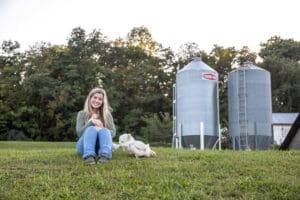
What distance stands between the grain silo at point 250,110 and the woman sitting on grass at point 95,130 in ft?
39.4

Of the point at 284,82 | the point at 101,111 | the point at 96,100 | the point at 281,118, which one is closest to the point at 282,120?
the point at 281,118

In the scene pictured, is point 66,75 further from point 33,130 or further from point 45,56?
point 33,130

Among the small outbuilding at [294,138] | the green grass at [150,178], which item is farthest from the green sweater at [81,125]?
the small outbuilding at [294,138]

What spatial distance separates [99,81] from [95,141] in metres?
25.1

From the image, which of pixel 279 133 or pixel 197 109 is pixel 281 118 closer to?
pixel 279 133

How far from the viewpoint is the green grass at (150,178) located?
479cm

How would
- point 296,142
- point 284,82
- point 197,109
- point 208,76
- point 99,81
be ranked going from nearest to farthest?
point 296,142, point 197,109, point 208,76, point 99,81, point 284,82

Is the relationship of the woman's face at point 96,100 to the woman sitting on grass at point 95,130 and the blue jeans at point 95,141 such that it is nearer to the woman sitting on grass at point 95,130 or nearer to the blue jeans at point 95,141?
the woman sitting on grass at point 95,130

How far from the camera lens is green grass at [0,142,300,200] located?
4.79 metres

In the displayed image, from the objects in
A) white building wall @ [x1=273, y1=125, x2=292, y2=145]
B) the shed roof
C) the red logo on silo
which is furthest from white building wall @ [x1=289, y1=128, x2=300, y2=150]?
white building wall @ [x1=273, y1=125, x2=292, y2=145]

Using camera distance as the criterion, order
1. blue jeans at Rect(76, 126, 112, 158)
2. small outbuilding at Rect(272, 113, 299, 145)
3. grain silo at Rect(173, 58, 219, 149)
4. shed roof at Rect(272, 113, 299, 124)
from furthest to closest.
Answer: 1. shed roof at Rect(272, 113, 299, 124)
2. small outbuilding at Rect(272, 113, 299, 145)
3. grain silo at Rect(173, 58, 219, 149)
4. blue jeans at Rect(76, 126, 112, 158)

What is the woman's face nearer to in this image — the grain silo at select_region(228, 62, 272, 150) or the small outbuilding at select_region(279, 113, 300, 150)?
the small outbuilding at select_region(279, 113, 300, 150)

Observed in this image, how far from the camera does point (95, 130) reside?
6602 mm

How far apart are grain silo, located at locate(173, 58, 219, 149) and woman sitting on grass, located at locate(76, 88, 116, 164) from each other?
11024 millimetres
